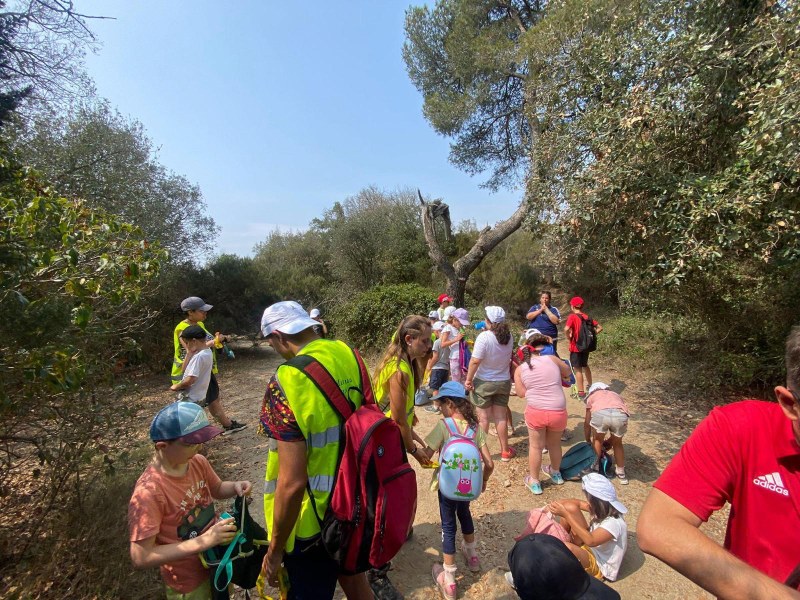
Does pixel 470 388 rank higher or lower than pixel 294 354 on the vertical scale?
lower

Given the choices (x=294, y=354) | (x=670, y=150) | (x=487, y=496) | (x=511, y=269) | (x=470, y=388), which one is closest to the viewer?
(x=294, y=354)

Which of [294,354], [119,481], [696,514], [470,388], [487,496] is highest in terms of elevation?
[294,354]

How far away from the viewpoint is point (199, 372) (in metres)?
4.72

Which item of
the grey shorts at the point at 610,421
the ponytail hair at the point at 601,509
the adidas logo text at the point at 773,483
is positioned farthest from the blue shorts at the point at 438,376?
the adidas logo text at the point at 773,483

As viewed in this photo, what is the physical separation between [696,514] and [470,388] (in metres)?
3.47

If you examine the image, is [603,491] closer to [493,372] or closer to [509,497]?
[509,497]

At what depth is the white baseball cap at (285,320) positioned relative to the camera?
1.92m

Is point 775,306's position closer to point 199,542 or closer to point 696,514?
point 696,514

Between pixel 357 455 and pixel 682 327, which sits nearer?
pixel 357 455

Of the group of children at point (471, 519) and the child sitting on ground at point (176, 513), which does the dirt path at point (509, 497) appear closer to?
the group of children at point (471, 519)

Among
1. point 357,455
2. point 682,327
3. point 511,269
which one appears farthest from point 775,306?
point 511,269

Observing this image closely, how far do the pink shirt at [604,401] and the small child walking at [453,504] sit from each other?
177 cm

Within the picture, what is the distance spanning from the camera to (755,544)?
115 cm

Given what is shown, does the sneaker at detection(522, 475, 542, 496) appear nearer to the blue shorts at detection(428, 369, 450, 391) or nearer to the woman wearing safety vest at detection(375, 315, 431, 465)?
the woman wearing safety vest at detection(375, 315, 431, 465)
